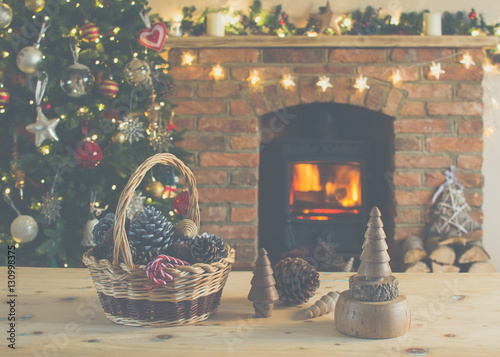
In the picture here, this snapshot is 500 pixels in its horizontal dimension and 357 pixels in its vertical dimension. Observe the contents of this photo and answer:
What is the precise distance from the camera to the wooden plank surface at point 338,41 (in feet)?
9.33

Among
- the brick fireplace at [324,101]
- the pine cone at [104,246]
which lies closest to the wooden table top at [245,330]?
the pine cone at [104,246]

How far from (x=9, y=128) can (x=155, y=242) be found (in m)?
1.62

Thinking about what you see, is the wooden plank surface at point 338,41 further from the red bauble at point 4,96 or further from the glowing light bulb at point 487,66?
the red bauble at point 4,96

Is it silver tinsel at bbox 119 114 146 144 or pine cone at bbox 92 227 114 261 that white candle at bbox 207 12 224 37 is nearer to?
silver tinsel at bbox 119 114 146 144

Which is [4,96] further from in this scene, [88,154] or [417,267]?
[417,267]

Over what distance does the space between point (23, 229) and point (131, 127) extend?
0.66 m

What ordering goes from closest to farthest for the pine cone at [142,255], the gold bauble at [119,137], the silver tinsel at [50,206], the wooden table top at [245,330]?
the wooden table top at [245,330] < the pine cone at [142,255] < the silver tinsel at [50,206] < the gold bauble at [119,137]

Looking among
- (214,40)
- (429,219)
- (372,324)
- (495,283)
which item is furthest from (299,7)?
(372,324)

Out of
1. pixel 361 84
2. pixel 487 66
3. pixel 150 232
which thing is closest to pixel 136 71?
pixel 361 84

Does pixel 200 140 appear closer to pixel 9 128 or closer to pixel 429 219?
pixel 9 128

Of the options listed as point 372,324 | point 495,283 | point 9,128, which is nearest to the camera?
point 372,324

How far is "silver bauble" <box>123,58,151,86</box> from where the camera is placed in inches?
94.2

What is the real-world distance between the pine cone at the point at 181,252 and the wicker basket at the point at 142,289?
0.19ft

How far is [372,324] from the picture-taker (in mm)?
924
